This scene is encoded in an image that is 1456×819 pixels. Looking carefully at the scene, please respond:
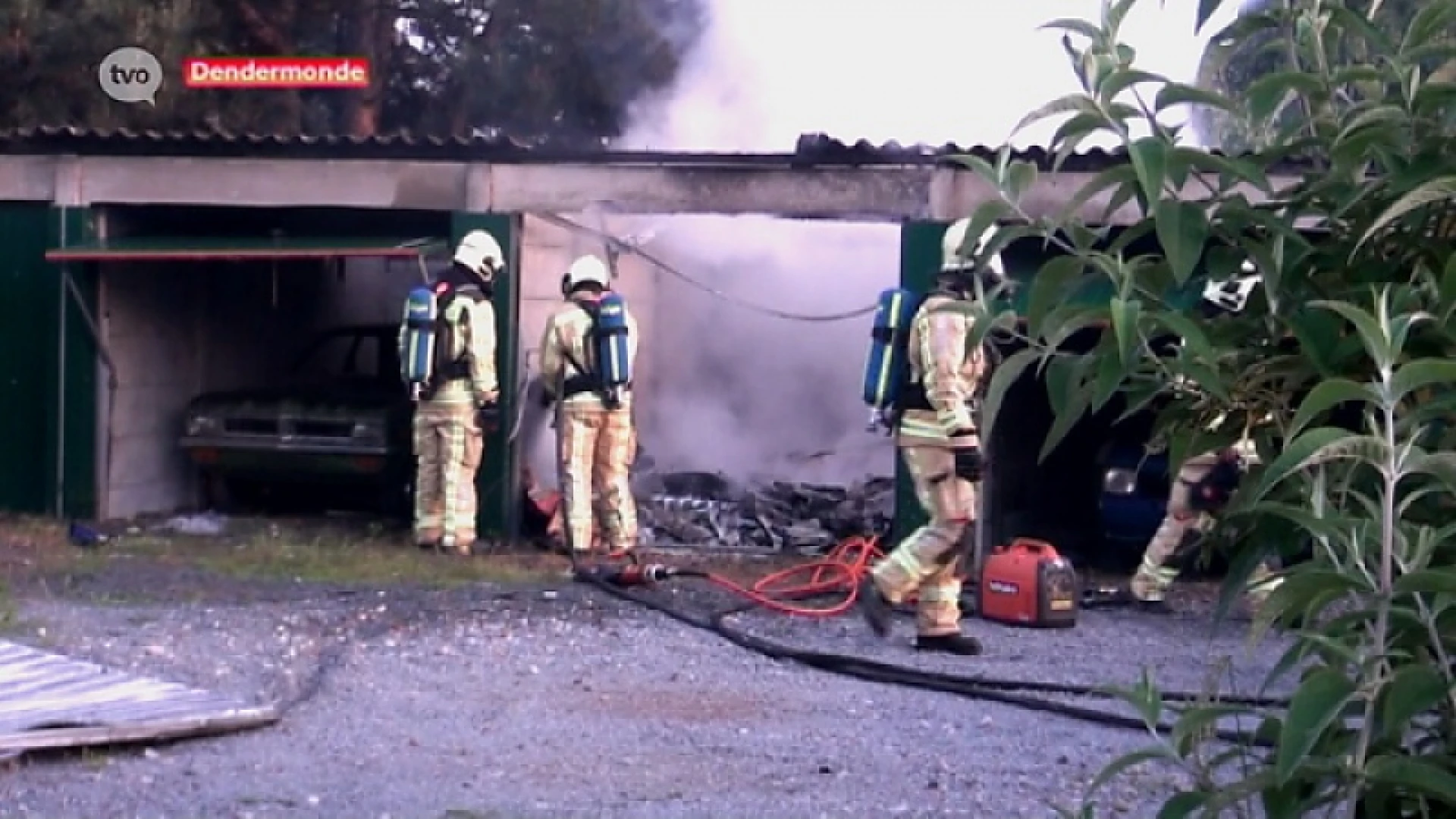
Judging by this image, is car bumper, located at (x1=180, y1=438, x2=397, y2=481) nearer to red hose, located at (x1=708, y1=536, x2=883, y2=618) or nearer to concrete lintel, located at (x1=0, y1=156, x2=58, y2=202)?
concrete lintel, located at (x1=0, y1=156, x2=58, y2=202)

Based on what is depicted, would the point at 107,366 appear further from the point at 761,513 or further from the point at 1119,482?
the point at 1119,482

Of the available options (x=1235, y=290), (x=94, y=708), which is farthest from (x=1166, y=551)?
(x=1235, y=290)

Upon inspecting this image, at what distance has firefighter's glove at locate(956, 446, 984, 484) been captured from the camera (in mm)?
9820

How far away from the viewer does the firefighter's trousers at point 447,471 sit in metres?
13.4

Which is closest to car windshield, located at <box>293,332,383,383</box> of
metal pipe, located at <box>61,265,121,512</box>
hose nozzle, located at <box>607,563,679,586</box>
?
metal pipe, located at <box>61,265,121,512</box>

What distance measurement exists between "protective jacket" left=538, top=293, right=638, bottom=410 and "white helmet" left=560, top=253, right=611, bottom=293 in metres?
0.09

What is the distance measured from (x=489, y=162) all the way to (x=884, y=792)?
7952mm

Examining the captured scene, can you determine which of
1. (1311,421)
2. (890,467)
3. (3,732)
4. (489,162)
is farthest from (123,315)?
(1311,421)

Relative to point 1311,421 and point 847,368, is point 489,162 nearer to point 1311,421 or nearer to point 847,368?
point 847,368

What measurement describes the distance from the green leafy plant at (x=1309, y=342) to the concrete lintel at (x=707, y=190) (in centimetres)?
1043

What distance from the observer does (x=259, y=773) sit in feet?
23.3

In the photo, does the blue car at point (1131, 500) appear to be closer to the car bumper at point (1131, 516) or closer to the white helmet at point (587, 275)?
the car bumper at point (1131, 516)

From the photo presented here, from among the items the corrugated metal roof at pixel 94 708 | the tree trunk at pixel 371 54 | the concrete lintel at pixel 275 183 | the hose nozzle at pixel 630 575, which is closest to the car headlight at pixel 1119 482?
the hose nozzle at pixel 630 575

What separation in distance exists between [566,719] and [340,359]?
9.41 metres
